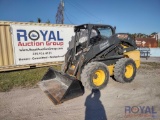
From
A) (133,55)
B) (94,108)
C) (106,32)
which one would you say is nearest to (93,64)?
(94,108)

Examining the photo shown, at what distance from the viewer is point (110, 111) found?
14.4 ft

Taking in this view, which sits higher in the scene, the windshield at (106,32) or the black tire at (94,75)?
the windshield at (106,32)

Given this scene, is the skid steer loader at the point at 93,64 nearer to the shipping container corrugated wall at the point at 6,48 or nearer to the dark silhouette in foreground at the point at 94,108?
the dark silhouette in foreground at the point at 94,108

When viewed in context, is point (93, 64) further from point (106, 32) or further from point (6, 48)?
point (6, 48)

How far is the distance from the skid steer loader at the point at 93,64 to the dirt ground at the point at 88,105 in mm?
307

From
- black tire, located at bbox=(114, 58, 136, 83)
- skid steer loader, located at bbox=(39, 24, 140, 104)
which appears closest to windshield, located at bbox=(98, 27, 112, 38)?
skid steer loader, located at bbox=(39, 24, 140, 104)

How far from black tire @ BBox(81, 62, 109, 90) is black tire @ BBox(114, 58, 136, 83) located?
64cm

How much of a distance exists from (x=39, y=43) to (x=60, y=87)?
5641 mm

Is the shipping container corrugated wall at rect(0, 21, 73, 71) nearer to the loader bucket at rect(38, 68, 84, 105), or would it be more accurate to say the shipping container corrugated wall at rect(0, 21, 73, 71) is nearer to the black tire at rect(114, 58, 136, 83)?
the loader bucket at rect(38, 68, 84, 105)

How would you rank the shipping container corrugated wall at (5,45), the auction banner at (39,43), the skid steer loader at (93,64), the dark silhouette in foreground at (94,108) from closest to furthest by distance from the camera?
the dark silhouette in foreground at (94,108)
the skid steer loader at (93,64)
the shipping container corrugated wall at (5,45)
the auction banner at (39,43)

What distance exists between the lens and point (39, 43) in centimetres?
1041

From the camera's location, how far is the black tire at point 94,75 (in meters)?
5.54

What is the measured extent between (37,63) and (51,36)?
85.1 inches

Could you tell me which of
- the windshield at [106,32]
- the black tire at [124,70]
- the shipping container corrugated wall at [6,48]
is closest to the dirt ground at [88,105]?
the black tire at [124,70]
